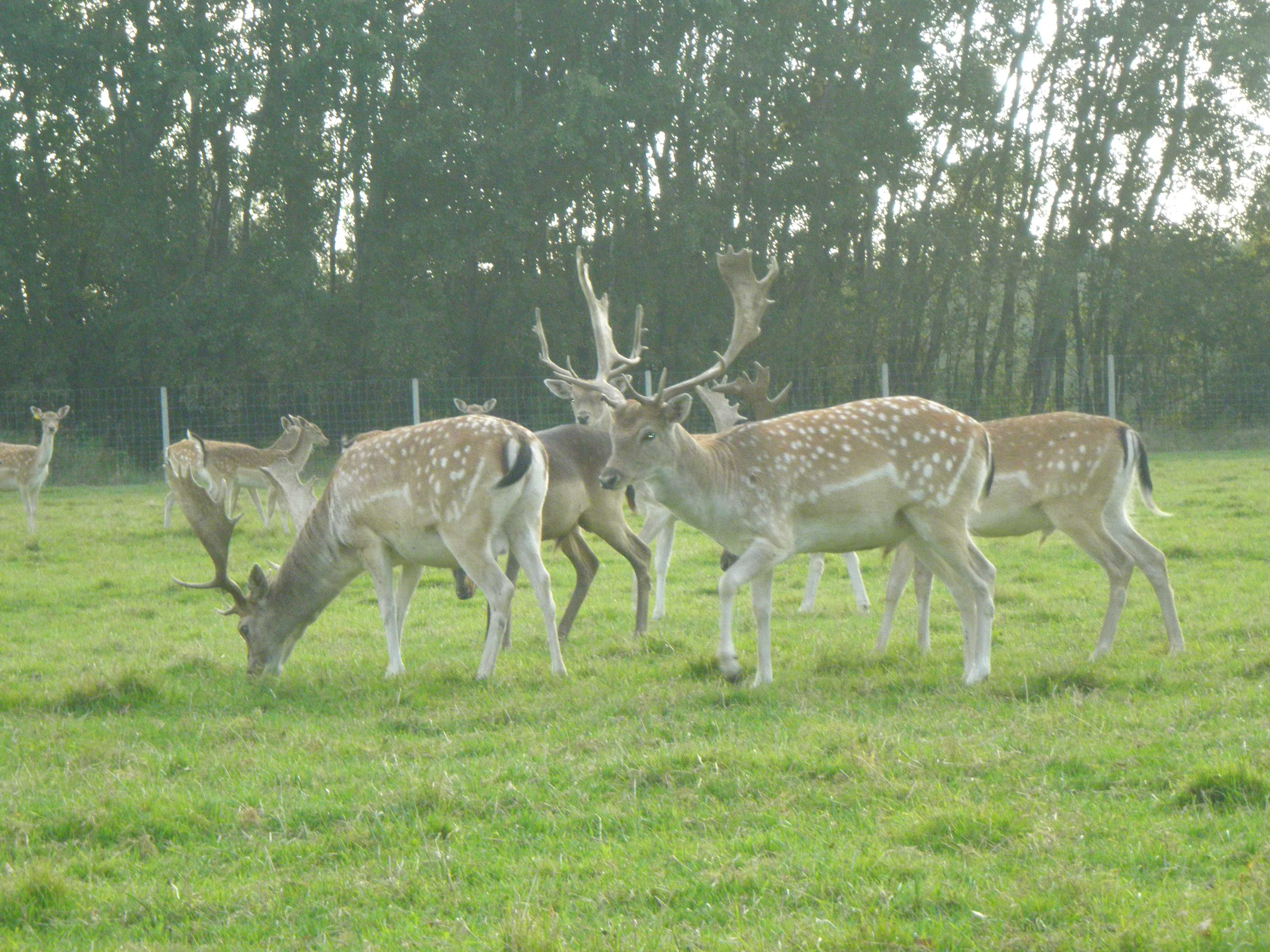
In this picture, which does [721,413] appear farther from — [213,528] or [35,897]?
[35,897]

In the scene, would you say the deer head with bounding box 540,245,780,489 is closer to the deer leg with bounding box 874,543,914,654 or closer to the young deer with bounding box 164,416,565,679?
the young deer with bounding box 164,416,565,679

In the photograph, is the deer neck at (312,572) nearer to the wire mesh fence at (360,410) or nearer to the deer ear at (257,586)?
the deer ear at (257,586)

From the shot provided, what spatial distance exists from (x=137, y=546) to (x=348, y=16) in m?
15.7

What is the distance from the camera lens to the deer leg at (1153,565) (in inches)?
259

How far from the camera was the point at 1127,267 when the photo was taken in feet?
96.6

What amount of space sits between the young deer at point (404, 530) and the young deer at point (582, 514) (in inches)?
29.0

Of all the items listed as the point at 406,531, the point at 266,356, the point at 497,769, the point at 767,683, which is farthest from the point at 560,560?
the point at 266,356

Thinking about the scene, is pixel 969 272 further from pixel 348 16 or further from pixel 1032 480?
pixel 1032 480

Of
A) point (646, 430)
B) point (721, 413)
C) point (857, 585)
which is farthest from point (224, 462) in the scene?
point (646, 430)

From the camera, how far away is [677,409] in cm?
657

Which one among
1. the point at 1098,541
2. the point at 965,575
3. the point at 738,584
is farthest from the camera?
the point at 1098,541

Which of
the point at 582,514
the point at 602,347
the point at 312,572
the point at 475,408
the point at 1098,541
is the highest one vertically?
the point at 602,347

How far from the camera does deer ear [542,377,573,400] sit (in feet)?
30.5

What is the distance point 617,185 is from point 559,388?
1776 centimetres
